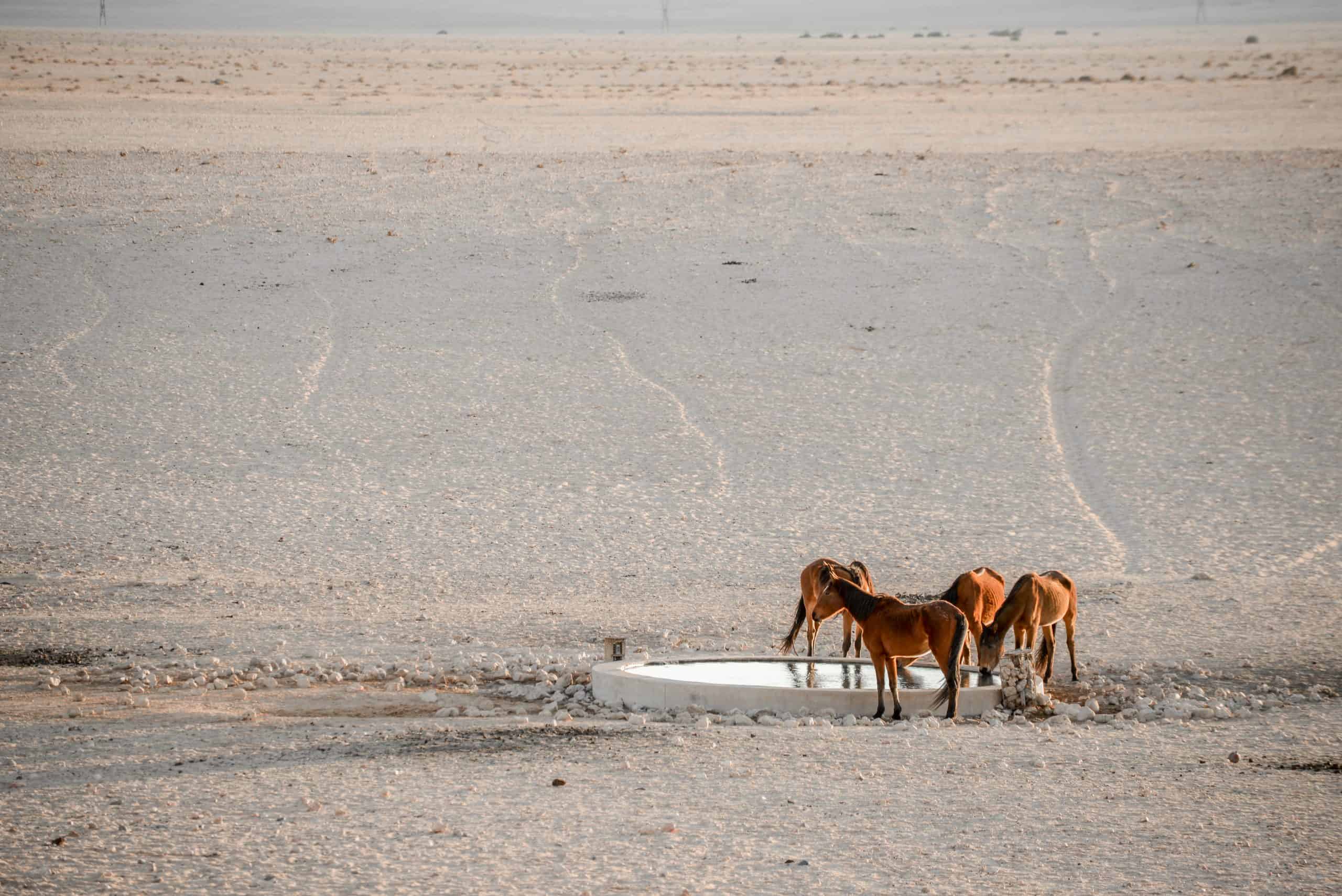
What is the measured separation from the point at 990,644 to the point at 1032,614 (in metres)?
0.22

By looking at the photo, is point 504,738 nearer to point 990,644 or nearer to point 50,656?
point 990,644

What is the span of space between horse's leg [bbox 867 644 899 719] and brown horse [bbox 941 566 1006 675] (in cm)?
48

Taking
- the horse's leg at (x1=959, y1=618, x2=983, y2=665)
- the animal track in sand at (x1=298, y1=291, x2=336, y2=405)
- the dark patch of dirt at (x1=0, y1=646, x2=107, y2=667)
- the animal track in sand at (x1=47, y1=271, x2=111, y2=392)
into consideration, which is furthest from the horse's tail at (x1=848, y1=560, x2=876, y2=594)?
the animal track in sand at (x1=47, y1=271, x2=111, y2=392)

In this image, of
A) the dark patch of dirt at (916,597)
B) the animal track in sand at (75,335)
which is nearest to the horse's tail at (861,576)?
the dark patch of dirt at (916,597)

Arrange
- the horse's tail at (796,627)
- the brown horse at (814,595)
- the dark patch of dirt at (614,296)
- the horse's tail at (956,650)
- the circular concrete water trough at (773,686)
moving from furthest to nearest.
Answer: the dark patch of dirt at (614,296)
the horse's tail at (796,627)
the brown horse at (814,595)
the circular concrete water trough at (773,686)
the horse's tail at (956,650)

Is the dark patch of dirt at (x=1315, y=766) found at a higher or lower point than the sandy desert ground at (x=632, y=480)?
lower

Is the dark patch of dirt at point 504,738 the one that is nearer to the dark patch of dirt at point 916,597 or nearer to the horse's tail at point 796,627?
the horse's tail at point 796,627

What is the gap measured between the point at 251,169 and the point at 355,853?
663 inches

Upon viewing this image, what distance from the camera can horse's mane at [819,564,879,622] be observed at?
20.1ft

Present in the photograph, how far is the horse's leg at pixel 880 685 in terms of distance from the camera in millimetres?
6145

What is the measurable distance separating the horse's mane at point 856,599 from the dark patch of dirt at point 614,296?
9.44 metres

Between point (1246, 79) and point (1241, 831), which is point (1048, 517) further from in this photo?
point (1246, 79)

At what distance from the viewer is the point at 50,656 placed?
7.18m

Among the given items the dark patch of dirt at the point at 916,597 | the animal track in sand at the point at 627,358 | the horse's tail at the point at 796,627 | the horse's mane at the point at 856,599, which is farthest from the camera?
the animal track in sand at the point at 627,358
